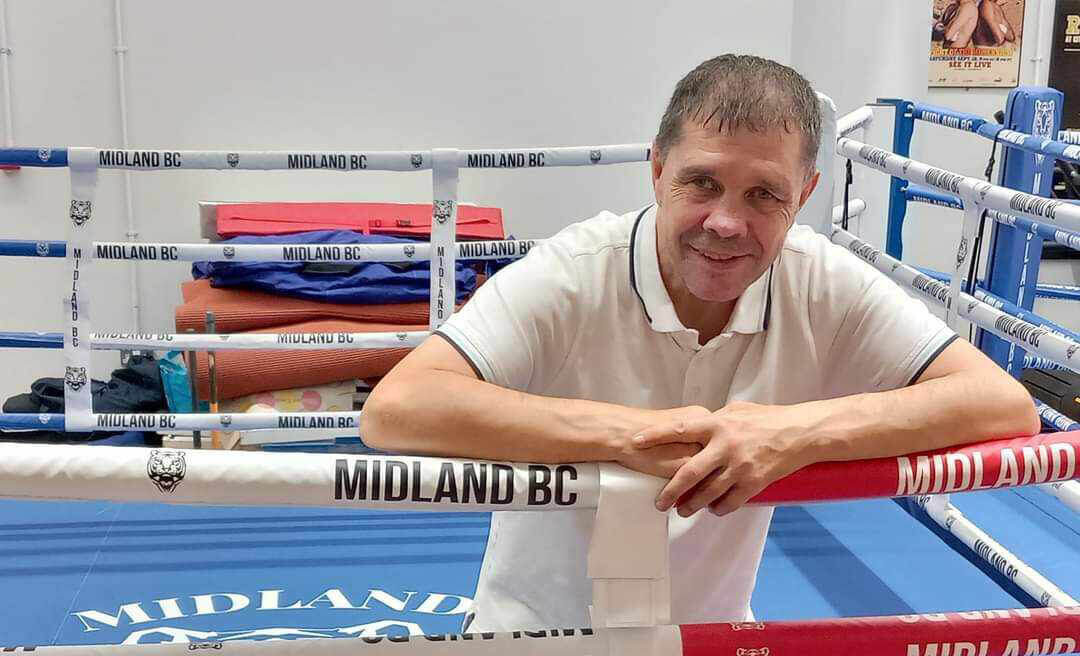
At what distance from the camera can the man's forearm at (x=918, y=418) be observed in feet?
3.45

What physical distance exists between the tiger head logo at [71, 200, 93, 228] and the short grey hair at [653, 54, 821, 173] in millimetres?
2011

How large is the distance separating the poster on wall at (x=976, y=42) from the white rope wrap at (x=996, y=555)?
343 centimetres

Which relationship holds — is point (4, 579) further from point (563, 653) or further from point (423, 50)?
point (423, 50)

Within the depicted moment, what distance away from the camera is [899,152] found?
144 inches

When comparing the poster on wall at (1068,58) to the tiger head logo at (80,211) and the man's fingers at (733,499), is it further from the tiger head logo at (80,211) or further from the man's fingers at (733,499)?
the man's fingers at (733,499)

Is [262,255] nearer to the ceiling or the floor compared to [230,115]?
nearer to the floor

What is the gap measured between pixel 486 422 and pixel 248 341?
2.00 m

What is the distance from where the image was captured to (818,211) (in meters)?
3.11

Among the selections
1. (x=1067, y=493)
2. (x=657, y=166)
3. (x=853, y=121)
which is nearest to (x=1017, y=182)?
(x=853, y=121)

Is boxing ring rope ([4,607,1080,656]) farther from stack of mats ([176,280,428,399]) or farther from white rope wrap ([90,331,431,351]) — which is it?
stack of mats ([176,280,428,399])

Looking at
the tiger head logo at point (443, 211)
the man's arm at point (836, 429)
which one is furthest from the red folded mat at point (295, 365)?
the man's arm at point (836, 429)

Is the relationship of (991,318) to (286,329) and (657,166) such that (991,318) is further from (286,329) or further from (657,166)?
(286,329)

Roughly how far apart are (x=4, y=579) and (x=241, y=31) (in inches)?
99.4

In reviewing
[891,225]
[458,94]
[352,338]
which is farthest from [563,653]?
[458,94]
